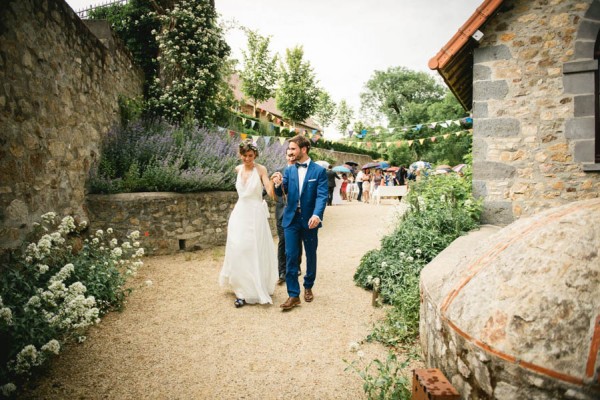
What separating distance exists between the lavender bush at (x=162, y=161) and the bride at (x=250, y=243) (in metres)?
2.64

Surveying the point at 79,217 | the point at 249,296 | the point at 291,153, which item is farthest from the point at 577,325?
the point at 79,217

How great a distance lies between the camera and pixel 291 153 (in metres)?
3.83

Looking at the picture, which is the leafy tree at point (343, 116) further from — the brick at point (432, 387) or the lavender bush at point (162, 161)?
the brick at point (432, 387)

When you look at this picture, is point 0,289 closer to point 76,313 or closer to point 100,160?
point 76,313

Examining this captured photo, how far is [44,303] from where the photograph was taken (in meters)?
2.91

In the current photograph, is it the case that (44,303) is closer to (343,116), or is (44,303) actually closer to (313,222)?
(313,222)

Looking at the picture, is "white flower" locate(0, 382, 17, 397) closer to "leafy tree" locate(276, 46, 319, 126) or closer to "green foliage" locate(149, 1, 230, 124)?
"green foliage" locate(149, 1, 230, 124)

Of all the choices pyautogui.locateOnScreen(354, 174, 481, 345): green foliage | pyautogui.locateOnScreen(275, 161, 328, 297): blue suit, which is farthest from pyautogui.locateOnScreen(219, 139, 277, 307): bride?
pyautogui.locateOnScreen(354, 174, 481, 345): green foliage

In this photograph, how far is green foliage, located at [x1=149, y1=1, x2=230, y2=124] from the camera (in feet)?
27.2

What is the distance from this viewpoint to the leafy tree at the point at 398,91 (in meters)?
48.2

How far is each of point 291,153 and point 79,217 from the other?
11.9 ft

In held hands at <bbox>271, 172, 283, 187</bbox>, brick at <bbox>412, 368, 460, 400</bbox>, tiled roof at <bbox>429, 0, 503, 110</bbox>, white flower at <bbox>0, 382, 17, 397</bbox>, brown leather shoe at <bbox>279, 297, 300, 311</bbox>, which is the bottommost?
brown leather shoe at <bbox>279, 297, 300, 311</bbox>

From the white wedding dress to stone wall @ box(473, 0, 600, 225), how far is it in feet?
11.3

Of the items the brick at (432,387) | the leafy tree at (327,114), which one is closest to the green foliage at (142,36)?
the brick at (432,387)
